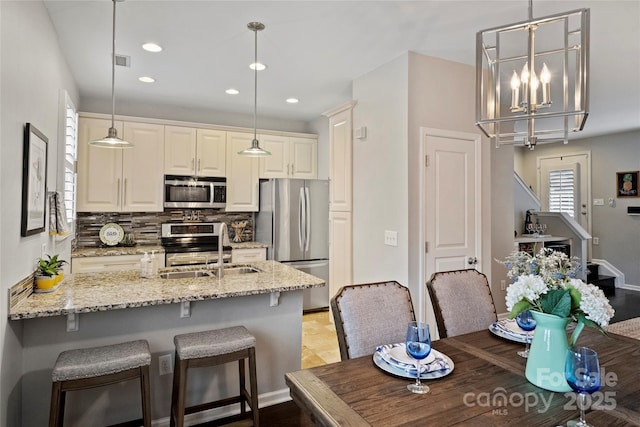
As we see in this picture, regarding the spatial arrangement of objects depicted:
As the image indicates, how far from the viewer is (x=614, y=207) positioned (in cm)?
655

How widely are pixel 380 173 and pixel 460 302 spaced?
5.47 feet

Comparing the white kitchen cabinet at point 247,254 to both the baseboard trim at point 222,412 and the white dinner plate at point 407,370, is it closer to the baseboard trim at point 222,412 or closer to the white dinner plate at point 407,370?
the baseboard trim at point 222,412

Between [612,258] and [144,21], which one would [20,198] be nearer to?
[144,21]

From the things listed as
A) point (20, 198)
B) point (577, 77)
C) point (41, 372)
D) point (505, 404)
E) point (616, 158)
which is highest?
point (616, 158)

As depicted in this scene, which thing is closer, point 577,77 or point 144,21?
point 577,77

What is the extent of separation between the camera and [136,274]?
8.71 feet

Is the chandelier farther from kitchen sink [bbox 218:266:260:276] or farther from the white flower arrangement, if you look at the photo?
kitchen sink [bbox 218:266:260:276]

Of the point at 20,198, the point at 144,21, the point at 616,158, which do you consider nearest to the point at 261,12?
the point at 144,21

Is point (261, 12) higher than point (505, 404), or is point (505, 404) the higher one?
point (261, 12)

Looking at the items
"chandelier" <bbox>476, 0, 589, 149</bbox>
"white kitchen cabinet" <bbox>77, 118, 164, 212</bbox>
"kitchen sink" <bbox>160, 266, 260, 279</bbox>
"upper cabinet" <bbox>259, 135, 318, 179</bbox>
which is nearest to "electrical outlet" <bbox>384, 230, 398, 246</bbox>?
"kitchen sink" <bbox>160, 266, 260, 279</bbox>

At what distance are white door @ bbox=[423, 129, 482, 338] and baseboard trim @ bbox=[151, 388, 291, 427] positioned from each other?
1.45 m

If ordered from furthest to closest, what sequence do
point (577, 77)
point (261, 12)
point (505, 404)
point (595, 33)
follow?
1. point (595, 33)
2. point (261, 12)
3. point (577, 77)
4. point (505, 404)

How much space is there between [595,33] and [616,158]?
484cm

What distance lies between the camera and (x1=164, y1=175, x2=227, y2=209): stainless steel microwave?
460cm
